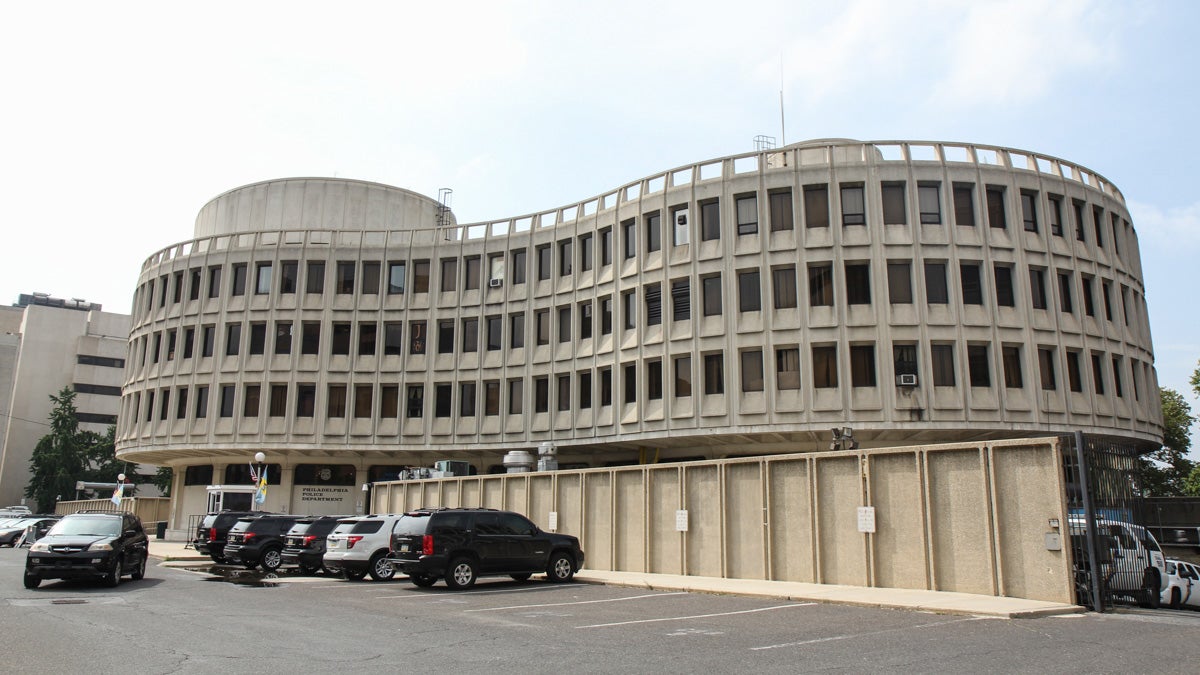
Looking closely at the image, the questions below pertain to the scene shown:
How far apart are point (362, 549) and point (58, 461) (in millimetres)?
71493

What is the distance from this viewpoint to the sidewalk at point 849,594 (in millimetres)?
13648

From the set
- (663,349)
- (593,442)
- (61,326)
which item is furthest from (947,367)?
(61,326)

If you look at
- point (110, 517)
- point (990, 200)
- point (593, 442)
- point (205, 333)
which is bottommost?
point (110, 517)

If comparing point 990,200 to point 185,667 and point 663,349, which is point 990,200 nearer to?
point 663,349

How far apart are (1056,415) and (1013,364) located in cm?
245

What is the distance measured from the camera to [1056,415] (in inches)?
1302

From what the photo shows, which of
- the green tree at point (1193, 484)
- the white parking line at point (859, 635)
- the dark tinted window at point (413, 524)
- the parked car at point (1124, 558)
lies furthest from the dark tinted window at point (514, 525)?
the green tree at point (1193, 484)

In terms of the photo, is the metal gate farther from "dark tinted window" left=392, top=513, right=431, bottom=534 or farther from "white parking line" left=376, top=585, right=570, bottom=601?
"dark tinted window" left=392, top=513, right=431, bottom=534

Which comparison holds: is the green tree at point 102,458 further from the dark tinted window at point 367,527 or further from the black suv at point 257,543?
the dark tinted window at point 367,527

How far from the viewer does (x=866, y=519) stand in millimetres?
18391

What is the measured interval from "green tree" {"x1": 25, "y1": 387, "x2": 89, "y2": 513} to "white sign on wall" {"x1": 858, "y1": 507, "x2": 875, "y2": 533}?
265ft

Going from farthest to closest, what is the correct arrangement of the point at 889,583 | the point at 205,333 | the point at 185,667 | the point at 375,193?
the point at 375,193, the point at 205,333, the point at 889,583, the point at 185,667

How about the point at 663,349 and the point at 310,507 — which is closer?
the point at 663,349

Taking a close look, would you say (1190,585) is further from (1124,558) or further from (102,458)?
(102,458)
